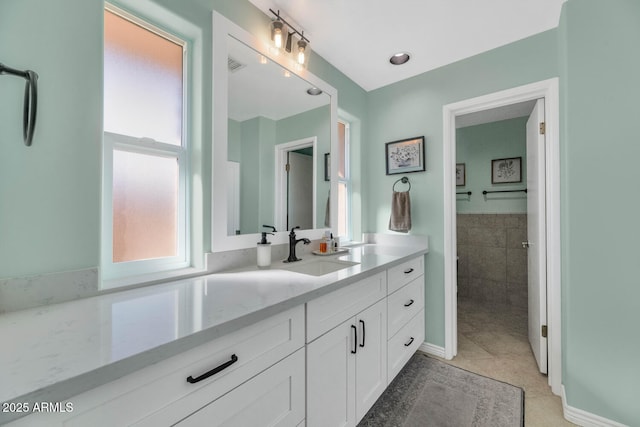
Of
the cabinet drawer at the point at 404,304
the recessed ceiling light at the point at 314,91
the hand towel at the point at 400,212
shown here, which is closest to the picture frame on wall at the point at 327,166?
the recessed ceiling light at the point at 314,91

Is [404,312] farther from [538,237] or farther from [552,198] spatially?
[552,198]

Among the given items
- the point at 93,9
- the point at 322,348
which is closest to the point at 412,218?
the point at 322,348

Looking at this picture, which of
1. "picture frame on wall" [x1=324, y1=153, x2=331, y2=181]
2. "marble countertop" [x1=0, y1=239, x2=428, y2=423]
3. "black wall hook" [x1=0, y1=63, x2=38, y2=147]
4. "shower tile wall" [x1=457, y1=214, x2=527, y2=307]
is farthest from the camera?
"shower tile wall" [x1=457, y1=214, x2=527, y2=307]

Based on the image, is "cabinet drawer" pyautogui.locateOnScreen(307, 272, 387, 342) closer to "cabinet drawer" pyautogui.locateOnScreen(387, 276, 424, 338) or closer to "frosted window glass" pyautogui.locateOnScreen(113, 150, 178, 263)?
"cabinet drawer" pyautogui.locateOnScreen(387, 276, 424, 338)

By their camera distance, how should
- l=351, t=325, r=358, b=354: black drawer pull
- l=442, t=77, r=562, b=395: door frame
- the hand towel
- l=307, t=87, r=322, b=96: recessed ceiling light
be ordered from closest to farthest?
l=351, t=325, r=358, b=354: black drawer pull
l=442, t=77, r=562, b=395: door frame
l=307, t=87, r=322, b=96: recessed ceiling light
the hand towel

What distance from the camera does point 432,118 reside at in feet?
7.21

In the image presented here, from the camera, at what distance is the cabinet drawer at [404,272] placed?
5.42 ft

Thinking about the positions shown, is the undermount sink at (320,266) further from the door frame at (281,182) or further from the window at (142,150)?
the window at (142,150)

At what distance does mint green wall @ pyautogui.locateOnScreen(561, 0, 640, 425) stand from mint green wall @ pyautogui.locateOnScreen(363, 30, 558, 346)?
31 centimetres

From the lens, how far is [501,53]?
1913mm

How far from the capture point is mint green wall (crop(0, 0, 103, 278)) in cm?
82

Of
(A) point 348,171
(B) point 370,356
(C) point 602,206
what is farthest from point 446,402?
(A) point 348,171

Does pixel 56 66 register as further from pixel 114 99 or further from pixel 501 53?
pixel 501 53

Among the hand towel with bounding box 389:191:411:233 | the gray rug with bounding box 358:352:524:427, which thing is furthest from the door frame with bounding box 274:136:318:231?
the gray rug with bounding box 358:352:524:427
